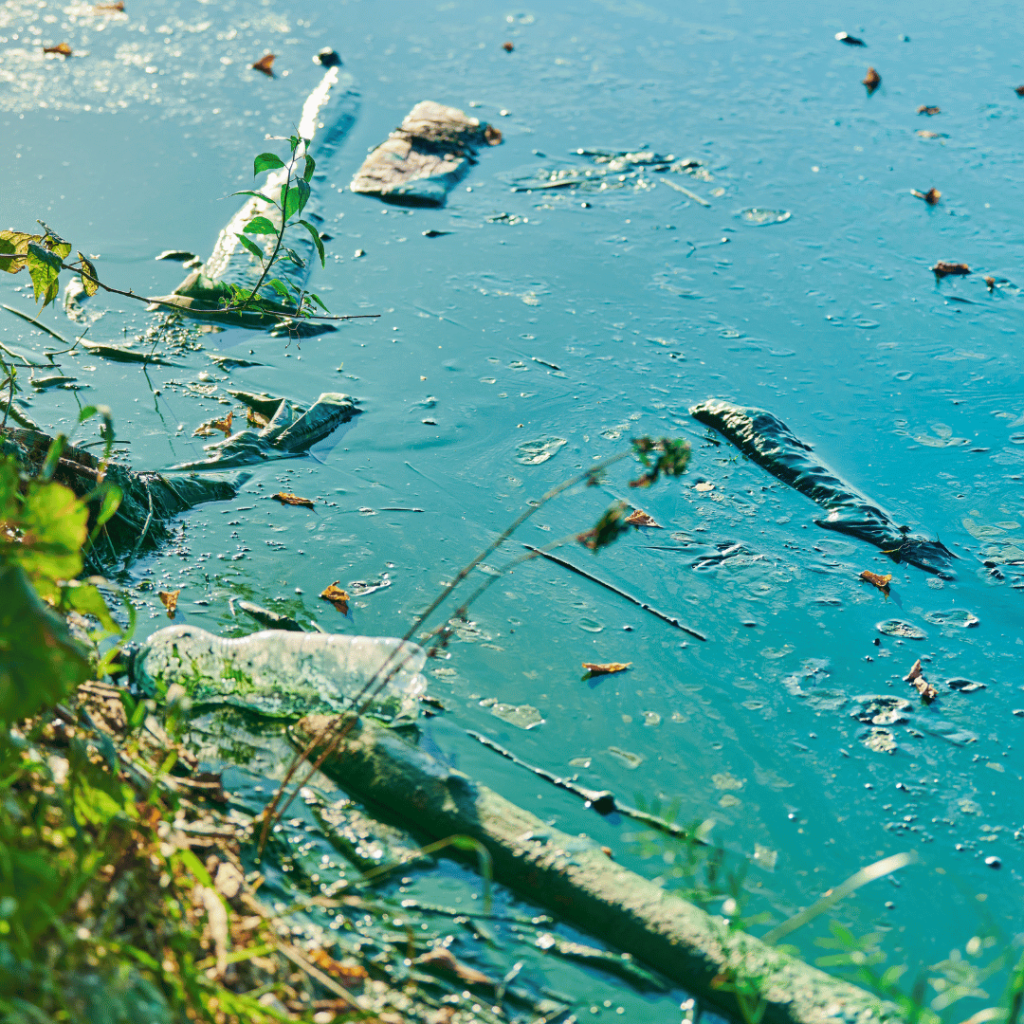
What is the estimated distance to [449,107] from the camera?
222 inches

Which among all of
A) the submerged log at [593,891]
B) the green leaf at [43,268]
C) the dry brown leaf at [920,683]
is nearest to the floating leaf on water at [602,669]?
the submerged log at [593,891]

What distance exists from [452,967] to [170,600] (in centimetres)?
127

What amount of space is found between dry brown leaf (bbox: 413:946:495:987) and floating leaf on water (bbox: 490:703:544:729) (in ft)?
2.13

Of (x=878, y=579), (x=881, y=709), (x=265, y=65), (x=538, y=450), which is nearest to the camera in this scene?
(x=881, y=709)

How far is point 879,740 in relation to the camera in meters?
2.35

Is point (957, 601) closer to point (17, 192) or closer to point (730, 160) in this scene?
point (730, 160)

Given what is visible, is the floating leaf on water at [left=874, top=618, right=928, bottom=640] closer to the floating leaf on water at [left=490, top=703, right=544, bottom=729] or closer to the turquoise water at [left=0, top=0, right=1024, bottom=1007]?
the turquoise water at [left=0, top=0, right=1024, bottom=1007]

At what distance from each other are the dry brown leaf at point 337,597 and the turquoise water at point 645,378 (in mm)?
30

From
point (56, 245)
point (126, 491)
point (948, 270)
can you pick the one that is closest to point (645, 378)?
point (948, 270)

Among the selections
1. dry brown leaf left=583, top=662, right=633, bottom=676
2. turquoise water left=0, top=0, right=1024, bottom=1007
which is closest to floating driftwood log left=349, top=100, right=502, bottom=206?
turquoise water left=0, top=0, right=1024, bottom=1007

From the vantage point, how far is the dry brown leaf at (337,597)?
261cm

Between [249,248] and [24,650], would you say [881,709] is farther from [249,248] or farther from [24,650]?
[249,248]

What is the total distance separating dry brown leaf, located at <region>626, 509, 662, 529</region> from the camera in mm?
3033

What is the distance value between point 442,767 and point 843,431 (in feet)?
7.03
